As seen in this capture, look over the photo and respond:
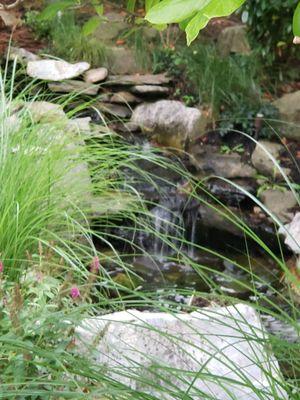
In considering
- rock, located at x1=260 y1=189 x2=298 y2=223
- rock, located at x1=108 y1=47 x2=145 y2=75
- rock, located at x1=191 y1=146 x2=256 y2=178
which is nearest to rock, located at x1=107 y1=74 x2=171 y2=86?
rock, located at x1=108 y1=47 x2=145 y2=75

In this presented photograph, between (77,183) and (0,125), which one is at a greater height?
(0,125)

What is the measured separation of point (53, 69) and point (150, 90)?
1.10 metres

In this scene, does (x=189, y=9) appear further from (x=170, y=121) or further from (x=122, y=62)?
(x=122, y=62)

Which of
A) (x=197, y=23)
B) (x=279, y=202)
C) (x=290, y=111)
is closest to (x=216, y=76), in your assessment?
(x=290, y=111)

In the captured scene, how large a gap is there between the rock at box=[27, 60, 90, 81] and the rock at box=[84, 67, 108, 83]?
0.10 meters

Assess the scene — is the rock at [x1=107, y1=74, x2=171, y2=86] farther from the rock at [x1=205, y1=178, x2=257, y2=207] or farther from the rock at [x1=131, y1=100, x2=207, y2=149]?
the rock at [x1=205, y1=178, x2=257, y2=207]

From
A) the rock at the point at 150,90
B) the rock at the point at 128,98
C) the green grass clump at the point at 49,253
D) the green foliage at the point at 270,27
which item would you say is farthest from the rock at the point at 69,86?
the green grass clump at the point at 49,253

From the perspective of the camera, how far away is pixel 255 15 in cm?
696

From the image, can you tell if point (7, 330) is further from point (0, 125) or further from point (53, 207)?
point (0, 125)

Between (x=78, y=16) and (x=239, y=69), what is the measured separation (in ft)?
8.61

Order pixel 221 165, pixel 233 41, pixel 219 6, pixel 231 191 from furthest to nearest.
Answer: pixel 233 41 < pixel 221 165 < pixel 231 191 < pixel 219 6

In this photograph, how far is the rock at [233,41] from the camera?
326 inches

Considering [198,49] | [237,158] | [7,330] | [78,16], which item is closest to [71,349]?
[7,330]

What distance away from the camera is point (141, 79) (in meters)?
7.82
